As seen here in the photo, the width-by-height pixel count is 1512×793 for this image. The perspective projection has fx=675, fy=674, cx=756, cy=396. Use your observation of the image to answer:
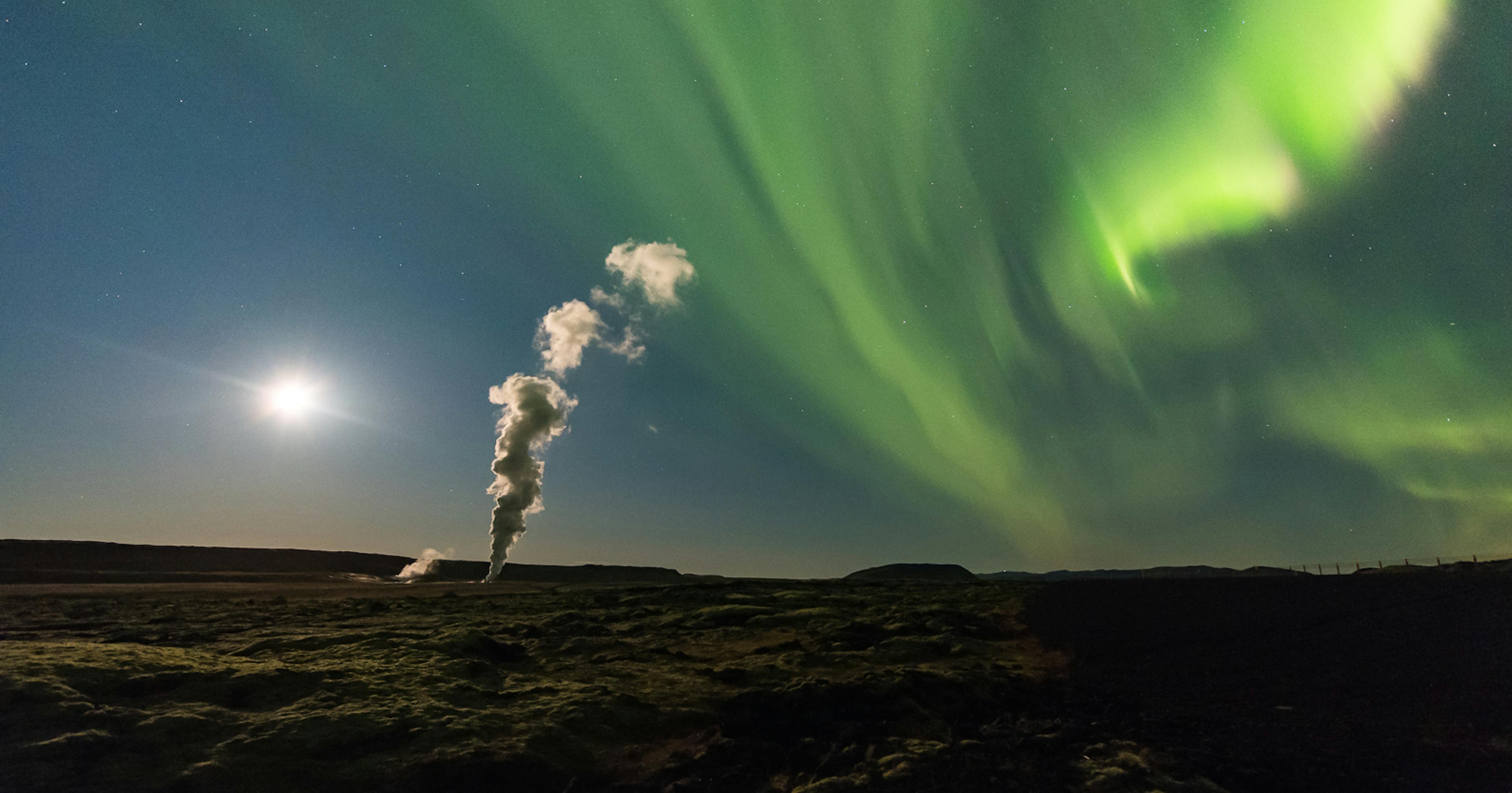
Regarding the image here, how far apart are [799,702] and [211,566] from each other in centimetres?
16621

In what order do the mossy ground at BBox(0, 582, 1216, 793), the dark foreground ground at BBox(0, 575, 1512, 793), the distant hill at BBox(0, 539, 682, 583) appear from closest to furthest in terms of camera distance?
the mossy ground at BBox(0, 582, 1216, 793)
the dark foreground ground at BBox(0, 575, 1512, 793)
the distant hill at BBox(0, 539, 682, 583)

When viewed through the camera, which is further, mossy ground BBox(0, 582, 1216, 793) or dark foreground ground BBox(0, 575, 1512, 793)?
dark foreground ground BBox(0, 575, 1512, 793)

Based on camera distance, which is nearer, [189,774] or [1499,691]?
[189,774]

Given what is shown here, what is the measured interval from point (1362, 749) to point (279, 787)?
3000 centimetres

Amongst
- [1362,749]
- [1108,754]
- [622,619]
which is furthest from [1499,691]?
[622,619]

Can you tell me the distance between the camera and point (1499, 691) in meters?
22.8

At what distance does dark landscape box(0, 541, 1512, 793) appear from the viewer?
1827cm

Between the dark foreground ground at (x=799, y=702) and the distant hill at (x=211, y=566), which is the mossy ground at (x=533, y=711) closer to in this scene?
the dark foreground ground at (x=799, y=702)

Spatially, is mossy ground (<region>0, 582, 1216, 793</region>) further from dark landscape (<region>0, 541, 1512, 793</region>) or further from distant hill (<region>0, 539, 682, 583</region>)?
distant hill (<region>0, 539, 682, 583</region>)

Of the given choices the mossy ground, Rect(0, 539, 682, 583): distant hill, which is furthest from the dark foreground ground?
Rect(0, 539, 682, 583): distant hill

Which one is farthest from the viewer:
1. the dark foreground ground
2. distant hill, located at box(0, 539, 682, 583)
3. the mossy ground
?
distant hill, located at box(0, 539, 682, 583)

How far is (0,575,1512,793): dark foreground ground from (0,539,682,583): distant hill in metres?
85.3

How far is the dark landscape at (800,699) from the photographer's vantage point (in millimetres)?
18266

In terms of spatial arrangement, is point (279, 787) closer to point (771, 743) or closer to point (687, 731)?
point (687, 731)
